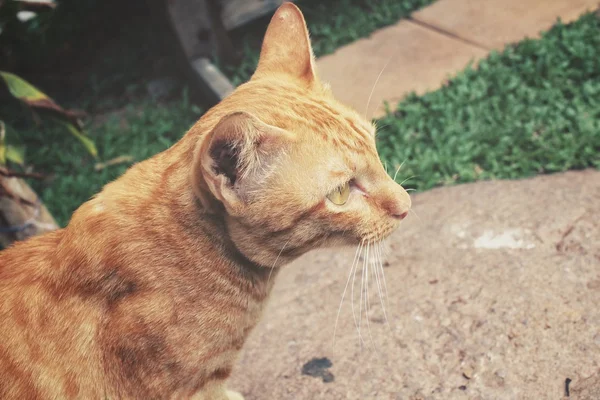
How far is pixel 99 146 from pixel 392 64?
236 cm

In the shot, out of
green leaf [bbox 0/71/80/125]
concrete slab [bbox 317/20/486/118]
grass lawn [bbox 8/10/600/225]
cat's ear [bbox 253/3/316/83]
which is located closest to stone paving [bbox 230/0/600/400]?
grass lawn [bbox 8/10/600/225]

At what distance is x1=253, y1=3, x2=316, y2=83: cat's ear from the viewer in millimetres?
2164

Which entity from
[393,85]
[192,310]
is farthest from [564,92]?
[192,310]

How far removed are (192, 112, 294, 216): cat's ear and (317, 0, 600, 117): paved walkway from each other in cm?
244

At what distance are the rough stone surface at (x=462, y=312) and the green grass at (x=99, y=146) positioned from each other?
177 centimetres

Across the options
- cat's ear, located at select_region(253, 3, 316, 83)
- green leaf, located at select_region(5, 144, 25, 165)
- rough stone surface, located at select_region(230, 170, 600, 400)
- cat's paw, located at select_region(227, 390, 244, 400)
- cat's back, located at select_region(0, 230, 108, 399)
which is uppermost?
cat's ear, located at select_region(253, 3, 316, 83)

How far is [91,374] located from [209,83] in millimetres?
2983

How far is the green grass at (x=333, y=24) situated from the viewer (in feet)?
16.3

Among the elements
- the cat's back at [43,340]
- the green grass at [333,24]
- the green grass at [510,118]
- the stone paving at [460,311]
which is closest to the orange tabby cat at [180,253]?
the cat's back at [43,340]

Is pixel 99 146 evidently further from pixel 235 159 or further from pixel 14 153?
pixel 235 159

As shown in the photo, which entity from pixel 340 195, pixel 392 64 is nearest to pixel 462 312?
pixel 340 195

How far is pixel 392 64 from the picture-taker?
458cm

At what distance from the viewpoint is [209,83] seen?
4.47m

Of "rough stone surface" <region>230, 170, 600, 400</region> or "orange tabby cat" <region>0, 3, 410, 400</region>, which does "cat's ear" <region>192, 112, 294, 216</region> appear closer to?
"orange tabby cat" <region>0, 3, 410, 400</region>
